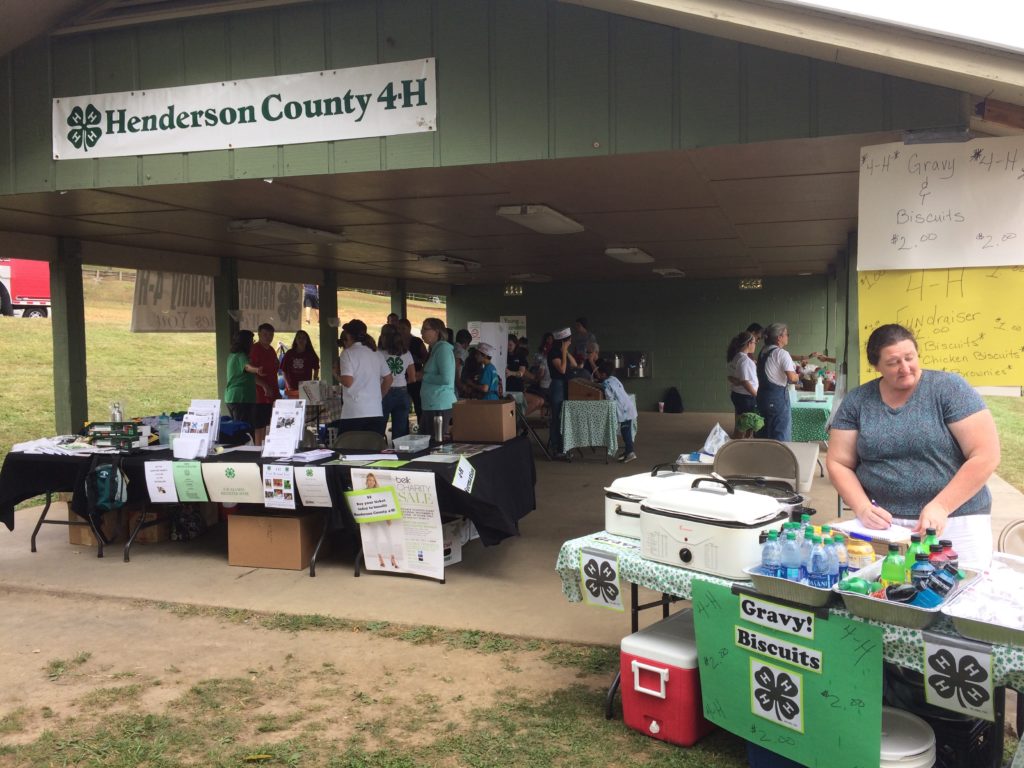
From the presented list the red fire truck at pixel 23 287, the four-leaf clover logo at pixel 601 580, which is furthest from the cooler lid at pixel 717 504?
the red fire truck at pixel 23 287

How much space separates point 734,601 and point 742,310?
11681mm

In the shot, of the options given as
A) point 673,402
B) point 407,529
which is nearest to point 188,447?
point 407,529

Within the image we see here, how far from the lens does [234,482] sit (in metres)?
4.84

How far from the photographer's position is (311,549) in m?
5.03

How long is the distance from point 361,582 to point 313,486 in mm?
611

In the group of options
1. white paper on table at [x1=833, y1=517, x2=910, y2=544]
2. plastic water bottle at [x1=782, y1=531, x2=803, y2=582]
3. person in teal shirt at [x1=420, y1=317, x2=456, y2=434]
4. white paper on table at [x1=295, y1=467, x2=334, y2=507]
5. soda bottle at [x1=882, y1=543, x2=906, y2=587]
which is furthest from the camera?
person in teal shirt at [x1=420, y1=317, x2=456, y2=434]

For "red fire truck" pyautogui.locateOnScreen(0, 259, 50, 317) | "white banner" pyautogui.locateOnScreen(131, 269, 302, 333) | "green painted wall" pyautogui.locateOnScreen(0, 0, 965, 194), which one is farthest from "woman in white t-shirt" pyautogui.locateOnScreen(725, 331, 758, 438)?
"red fire truck" pyautogui.locateOnScreen(0, 259, 50, 317)

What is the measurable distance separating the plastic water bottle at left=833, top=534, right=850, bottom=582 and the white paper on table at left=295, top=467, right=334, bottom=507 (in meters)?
3.02

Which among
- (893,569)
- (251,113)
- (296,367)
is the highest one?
(251,113)

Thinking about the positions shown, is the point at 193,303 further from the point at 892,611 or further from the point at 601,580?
the point at 892,611

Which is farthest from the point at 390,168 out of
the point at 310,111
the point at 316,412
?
the point at 316,412

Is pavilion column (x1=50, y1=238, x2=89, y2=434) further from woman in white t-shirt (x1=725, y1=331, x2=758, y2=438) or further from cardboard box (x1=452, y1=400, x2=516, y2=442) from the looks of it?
woman in white t-shirt (x1=725, y1=331, x2=758, y2=438)

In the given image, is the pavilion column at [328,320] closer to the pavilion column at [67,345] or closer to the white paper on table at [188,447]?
the pavilion column at [67,345]

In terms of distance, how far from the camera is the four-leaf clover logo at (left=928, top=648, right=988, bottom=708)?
6.47 ft
